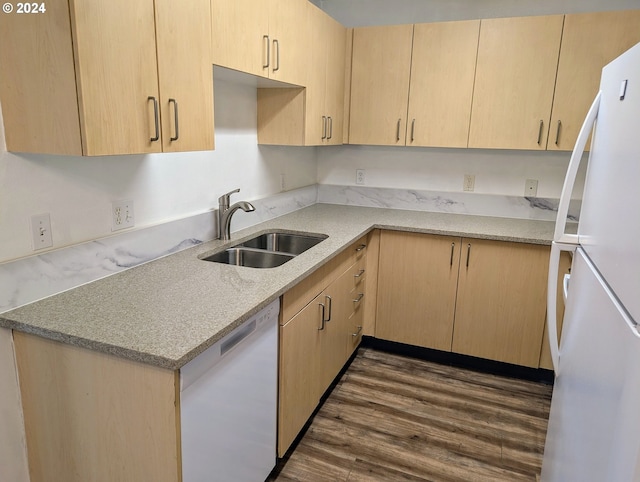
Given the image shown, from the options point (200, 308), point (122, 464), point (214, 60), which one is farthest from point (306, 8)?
point (122, 464)

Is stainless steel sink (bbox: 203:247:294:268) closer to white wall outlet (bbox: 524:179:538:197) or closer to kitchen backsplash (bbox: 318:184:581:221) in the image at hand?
kitchen backsplash (bbox: 318:184:581:221)

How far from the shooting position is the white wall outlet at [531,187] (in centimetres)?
308

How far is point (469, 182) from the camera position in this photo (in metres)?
3.24

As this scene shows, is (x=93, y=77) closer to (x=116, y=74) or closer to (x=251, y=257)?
(x=116, y=74)

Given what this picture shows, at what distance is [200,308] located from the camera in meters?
1.44

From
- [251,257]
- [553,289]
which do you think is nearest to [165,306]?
[251,257]

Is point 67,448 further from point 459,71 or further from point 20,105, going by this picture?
point 459,71

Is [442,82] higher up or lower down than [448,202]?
higher up

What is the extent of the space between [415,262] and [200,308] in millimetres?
1735

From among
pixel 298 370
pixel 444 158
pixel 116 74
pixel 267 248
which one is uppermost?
pixel 116 74

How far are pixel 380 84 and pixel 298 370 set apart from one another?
200 cm

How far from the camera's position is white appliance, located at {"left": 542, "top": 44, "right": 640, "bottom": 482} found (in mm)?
857

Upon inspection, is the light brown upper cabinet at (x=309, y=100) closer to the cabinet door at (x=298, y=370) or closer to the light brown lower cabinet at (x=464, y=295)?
the light brown lower cabinet at (x=464, y=295)

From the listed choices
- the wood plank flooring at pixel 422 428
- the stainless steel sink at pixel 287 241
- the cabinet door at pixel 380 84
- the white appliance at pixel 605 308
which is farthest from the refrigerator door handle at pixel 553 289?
the cabinet door at pixel 380 84
